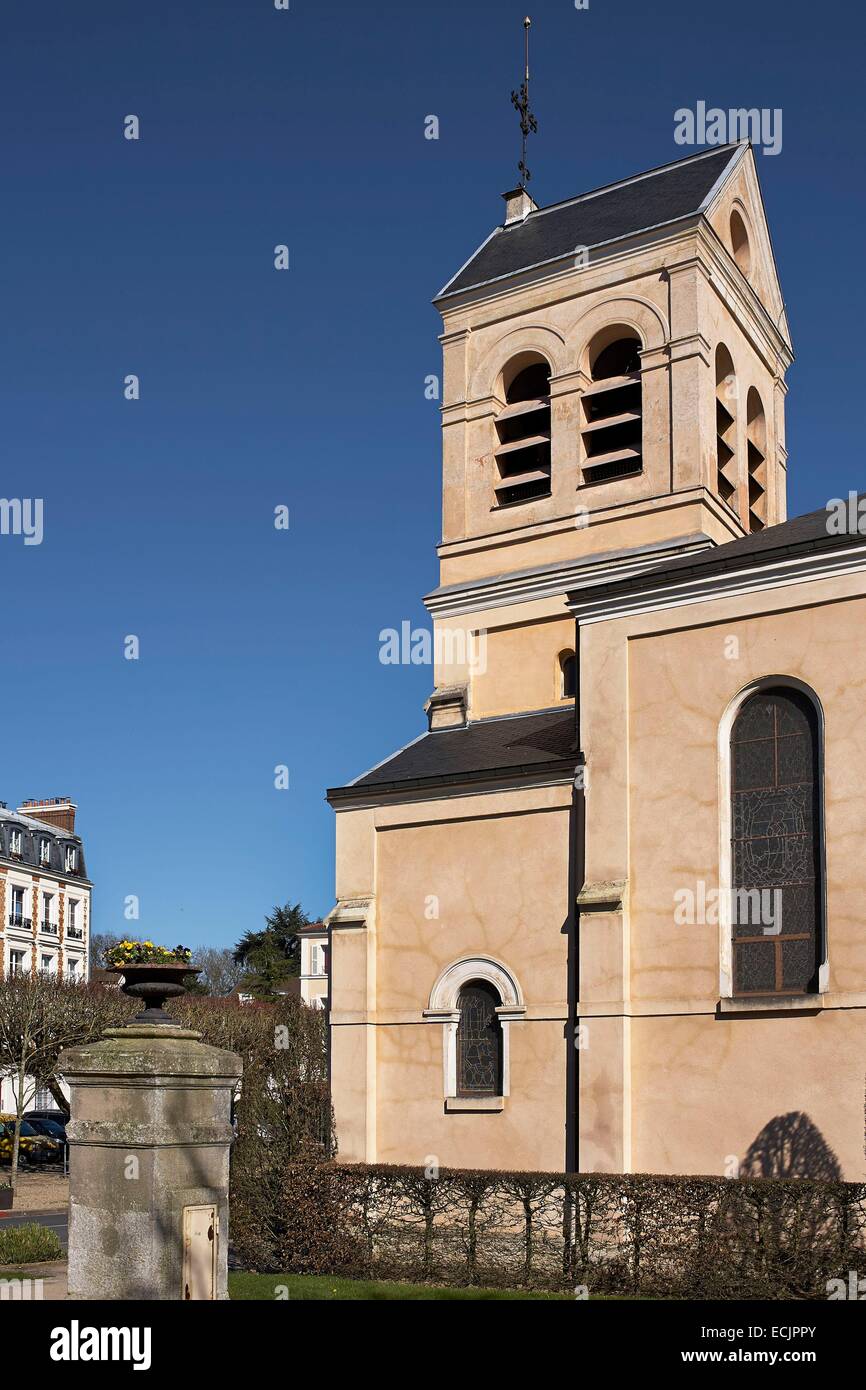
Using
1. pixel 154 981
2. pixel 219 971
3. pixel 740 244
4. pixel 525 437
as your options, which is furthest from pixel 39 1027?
pixel 219 971

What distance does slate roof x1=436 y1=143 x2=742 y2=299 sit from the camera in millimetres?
27234

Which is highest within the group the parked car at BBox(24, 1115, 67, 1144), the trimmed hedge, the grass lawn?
the trimmed hedge

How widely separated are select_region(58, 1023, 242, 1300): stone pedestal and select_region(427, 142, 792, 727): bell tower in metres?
16.7

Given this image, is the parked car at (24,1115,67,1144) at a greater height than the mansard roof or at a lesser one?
lesser

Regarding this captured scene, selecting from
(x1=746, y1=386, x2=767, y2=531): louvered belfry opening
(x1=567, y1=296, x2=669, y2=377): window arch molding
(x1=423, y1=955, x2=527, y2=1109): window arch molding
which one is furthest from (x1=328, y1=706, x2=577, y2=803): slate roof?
(x1=567, y1=296, x2=669, y2=377): window arch molding

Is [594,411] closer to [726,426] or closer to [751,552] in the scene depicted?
[726,426]

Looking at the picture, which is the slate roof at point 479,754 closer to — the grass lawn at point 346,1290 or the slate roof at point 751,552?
the slate roof at point 751,552

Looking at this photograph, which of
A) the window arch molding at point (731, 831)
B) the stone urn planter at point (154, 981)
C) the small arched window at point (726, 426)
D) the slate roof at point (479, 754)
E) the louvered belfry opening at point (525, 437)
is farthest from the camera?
the louvered belfry opening at point (525, 437)

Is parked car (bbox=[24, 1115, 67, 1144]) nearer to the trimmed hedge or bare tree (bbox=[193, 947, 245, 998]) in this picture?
the trimmed hedge

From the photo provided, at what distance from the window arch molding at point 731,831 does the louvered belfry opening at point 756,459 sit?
10.3 meters

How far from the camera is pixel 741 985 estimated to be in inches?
719

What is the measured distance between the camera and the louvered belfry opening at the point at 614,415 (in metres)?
26.2

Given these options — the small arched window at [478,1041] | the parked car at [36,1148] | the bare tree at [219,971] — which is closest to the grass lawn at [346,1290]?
the small arched window at [478,1041]
